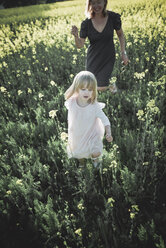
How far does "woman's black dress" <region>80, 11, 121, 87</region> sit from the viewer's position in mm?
2744

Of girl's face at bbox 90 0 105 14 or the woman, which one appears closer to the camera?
girl's face at bbox 90 0 105 14

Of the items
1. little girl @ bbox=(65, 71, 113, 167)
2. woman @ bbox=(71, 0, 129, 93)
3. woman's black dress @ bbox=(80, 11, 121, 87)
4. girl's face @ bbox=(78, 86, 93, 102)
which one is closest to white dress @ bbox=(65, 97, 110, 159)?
little girl @ bbox=(65, 71, 113, 167)

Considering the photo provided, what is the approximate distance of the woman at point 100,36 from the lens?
→ 260 cm

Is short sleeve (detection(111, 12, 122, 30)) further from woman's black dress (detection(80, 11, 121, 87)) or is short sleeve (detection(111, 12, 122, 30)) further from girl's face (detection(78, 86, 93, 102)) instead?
girl's face (detection(78, 86, 93, 102))

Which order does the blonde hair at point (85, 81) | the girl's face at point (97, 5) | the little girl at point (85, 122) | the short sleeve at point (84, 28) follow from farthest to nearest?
the short sleeve at point (84, 28), the girl's face at point (97, 5), the little girl at point (85, 122), the blonde hair at point (85, 81)

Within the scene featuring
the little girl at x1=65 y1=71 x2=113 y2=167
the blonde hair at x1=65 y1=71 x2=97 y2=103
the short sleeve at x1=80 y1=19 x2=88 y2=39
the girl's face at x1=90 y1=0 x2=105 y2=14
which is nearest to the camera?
the blonde hair at x1=65 y1=71 x2=97 y2=103

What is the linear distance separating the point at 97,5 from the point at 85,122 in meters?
1.63

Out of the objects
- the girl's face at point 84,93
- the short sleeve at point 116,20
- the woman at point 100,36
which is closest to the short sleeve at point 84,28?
the woman at point 100,36

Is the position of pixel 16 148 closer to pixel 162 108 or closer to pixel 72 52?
pixel 162 108

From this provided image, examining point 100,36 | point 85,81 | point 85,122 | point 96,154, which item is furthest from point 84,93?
point 100,36

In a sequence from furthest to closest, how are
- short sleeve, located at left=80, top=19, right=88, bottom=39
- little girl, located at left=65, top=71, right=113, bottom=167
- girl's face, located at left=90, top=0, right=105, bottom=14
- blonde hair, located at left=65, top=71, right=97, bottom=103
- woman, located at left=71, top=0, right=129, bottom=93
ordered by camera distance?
short sleeve, located at left=80, top=19, right=88, bottom=39 < woman, located at left=71, top=0, right=129, bottom=93 < girl's face, located at left=90, top=0, right=105, bottom=14 < little girl, located at left=65, top=71, right=113, bottom=167 < blonde hair, located at left=65, top=71, right=97, bottom=103

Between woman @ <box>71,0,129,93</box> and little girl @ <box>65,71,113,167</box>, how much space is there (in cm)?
91

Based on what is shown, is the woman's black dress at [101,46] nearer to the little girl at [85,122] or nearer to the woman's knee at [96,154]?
the little girl at [85,122]

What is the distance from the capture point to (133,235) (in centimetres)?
162
